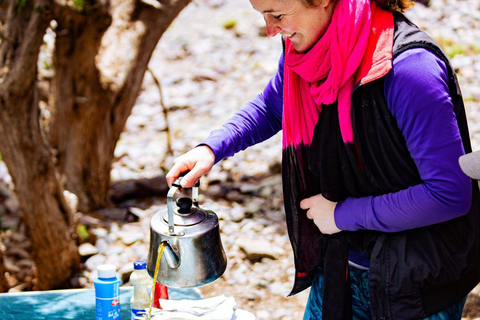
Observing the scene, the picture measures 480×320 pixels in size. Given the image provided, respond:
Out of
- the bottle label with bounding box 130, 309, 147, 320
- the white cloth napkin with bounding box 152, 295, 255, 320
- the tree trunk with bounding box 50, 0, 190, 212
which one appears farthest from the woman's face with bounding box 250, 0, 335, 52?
the tree trunk with bounding box 50, 0, 190, 212

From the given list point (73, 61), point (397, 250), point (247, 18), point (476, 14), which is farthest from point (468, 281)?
point (247, 18)

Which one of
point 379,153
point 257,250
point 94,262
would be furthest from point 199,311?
point 94,262

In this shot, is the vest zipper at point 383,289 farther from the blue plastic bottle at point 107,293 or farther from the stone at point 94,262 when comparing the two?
the stone at point 94,262

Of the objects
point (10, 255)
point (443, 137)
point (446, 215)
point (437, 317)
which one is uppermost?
point (443, 137)

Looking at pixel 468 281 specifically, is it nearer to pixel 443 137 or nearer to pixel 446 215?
pixel 446 215

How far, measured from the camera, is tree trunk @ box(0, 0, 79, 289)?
12.4 feet

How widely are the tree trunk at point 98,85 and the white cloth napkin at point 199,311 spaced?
313 cm

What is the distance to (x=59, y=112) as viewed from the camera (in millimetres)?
5152

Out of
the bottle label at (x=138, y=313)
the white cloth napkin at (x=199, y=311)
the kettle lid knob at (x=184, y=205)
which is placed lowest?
the bottle label at (x=138, y=313)

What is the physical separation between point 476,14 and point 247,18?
384 centimetres

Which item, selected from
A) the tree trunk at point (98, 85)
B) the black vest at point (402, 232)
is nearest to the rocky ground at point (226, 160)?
the tree trunk at point (98, 85)

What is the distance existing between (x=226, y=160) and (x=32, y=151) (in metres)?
2.81

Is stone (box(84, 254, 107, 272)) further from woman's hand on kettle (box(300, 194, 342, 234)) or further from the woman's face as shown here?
the woman's face

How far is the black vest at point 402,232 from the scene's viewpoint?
1736mm
